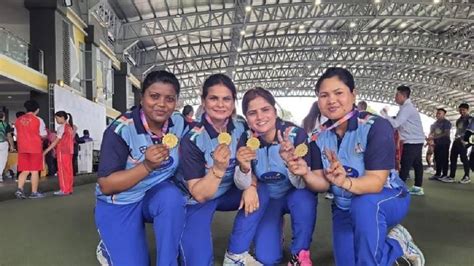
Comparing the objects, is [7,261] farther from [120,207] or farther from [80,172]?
[80,172]

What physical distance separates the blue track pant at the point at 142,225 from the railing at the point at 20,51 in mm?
7942

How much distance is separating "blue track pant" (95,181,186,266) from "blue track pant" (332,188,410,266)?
78 centimetres

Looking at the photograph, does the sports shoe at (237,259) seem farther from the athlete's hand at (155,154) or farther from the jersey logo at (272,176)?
the athlete's hand at (155,154)

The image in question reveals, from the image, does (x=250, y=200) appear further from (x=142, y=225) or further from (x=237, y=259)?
(x=142, y=225)

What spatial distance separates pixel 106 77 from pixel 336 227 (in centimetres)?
1432

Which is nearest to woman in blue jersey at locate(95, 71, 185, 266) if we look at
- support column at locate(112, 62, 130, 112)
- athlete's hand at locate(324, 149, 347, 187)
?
athlete's hand at locate(324, 149, 347, 187)

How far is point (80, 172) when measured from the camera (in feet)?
30.8

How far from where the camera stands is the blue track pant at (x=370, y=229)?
169 cm

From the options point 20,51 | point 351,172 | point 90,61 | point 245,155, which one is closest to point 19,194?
point 245,155

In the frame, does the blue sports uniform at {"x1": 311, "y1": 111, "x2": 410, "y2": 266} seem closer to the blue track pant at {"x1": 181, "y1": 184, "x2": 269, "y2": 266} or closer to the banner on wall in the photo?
the blue track pant at {"x1": 181, "y1": 184, "x2": 269, "y2": 266}

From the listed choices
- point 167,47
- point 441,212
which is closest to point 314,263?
point 441,212

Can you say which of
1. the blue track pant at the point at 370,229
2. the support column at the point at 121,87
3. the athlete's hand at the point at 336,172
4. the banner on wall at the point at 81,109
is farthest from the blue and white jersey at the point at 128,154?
the support column at the point at 121,87

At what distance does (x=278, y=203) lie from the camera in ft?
7.16

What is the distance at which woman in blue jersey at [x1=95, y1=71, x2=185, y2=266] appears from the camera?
A: 5.57ft
